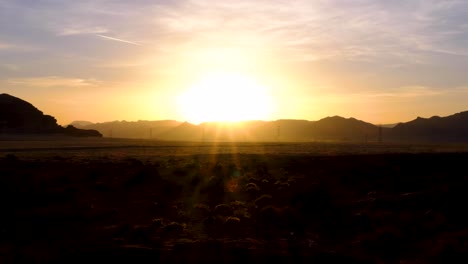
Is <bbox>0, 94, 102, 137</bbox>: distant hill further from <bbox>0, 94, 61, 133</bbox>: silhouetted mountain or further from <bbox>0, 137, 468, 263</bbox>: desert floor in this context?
<bbox>0, 137, 468, 263</bbox>: desert floor

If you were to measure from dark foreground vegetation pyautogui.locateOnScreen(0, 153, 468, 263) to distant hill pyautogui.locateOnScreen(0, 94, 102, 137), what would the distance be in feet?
399

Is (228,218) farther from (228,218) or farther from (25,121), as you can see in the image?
(25,121)

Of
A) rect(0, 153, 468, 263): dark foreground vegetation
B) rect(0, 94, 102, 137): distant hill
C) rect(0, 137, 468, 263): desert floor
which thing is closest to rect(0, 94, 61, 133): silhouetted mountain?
rect(0, 94, 102, 137): distant hill

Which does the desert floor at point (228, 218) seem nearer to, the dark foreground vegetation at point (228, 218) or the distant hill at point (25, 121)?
the dark foreground vegetation at point (228, 218)

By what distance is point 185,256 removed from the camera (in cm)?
1630

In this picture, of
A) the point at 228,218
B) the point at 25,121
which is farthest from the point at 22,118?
the point at 228,218

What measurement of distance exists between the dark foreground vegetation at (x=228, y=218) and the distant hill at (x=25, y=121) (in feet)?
399

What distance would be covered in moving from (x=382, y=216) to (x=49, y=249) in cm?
1382

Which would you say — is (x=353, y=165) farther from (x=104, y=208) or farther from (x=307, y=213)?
(x=104, y=208)

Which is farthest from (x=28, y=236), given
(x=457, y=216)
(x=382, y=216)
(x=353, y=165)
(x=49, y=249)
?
(x=353, y=165)

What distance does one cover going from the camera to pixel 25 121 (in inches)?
6476

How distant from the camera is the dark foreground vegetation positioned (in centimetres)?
1712

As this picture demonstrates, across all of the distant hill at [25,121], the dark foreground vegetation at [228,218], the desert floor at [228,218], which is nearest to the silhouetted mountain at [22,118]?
the distant hill at [25,121]

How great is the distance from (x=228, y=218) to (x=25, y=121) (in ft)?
494
